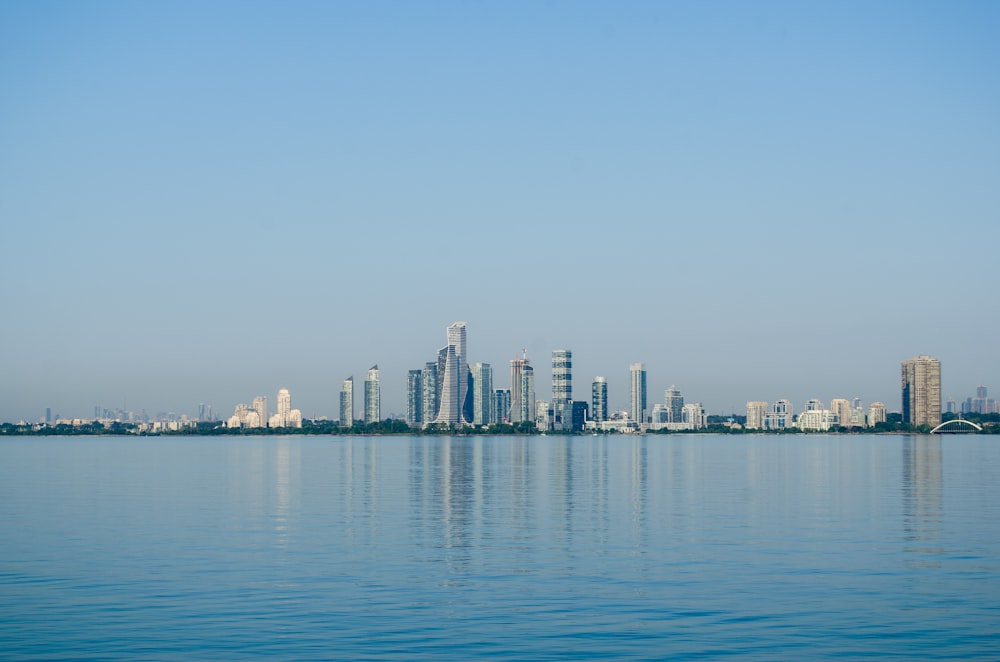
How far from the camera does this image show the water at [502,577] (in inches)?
1188

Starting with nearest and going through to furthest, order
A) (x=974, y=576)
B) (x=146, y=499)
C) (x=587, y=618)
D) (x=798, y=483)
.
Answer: (x=587, y=618), (x=974, y=576), (x=146, y=499), (x=798, y=483)

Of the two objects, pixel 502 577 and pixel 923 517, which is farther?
pixel 923 517

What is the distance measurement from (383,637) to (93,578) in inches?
626

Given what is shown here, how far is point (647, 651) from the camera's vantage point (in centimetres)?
2894

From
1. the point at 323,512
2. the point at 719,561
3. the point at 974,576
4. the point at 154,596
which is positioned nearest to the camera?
the point at 154,596

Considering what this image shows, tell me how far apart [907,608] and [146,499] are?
5928 cm

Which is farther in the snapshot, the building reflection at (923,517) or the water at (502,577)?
the building reflection at (923,517)

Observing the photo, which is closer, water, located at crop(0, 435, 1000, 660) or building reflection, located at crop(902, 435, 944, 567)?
water, located at crop(0, 435, 1000, 660)

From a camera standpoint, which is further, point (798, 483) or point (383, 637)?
point (798, 483)

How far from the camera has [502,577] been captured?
40469 mm

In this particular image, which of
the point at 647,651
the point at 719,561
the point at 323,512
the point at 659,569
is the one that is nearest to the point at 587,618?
the point at 647,651

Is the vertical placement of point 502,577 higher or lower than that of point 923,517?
higher

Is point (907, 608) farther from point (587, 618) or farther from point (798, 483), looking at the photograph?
point (798, 483)

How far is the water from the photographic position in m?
30.2
